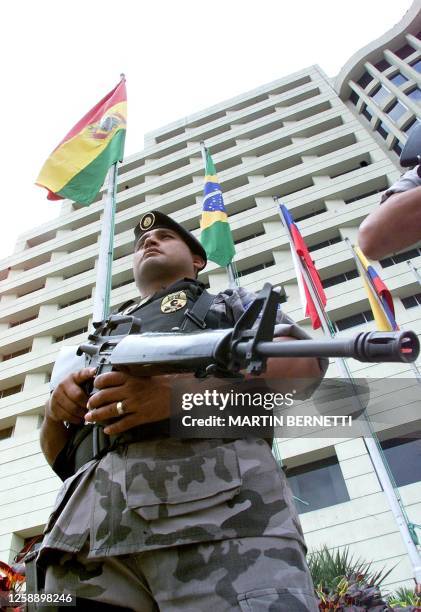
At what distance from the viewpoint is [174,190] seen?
22.2 m

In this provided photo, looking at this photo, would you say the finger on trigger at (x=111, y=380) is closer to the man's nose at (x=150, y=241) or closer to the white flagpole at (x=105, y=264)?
the man's nose at (x=150, y=241)

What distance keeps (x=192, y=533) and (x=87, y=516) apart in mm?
334

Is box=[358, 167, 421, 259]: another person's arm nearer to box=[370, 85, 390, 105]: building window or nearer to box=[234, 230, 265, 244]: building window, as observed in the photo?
box=[234, 230, 265, 244]: building window

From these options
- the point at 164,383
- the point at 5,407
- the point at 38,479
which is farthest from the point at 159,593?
the point at 5,407

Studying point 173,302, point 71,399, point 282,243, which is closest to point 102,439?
point 71,399

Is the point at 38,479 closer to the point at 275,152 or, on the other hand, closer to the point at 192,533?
the point at 192,533

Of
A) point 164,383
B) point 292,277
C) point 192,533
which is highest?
point 292,277

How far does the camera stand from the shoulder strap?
156 cm

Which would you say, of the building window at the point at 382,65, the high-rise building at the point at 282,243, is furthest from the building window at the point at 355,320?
the building window at the point at 382,65

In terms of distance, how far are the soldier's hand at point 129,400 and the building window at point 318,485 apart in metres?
10.3

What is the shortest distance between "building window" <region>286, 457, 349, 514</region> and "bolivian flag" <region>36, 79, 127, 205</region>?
8.35 m

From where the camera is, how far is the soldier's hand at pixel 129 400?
1275mm

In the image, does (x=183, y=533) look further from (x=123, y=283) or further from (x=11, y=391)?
(x=11, y=391)

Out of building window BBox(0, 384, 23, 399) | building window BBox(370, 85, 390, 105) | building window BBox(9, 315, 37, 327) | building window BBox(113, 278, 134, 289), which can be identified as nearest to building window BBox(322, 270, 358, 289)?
building window BBox(113, 278, 134, 289)
